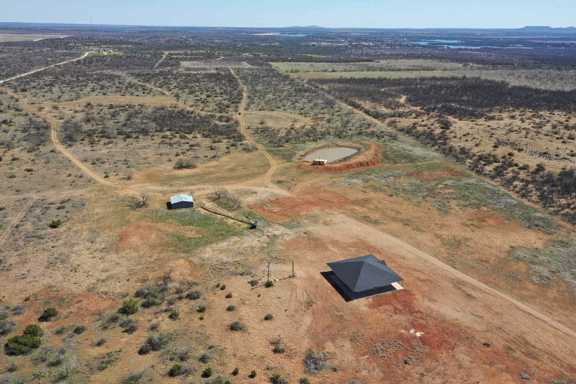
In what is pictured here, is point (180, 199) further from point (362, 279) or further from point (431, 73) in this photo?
point (431, 73)

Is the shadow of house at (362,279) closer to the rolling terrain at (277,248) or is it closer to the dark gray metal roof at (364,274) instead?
the dark gray metal roof at (364,274)

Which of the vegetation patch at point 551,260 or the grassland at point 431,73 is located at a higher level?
the grassland at point 431,73

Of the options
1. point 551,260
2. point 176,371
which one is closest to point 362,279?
point 176,371

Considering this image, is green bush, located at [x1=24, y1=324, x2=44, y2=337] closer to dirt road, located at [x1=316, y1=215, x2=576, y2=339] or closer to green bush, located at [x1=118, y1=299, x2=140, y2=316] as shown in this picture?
green bush, located at [x1=118, y1=299, x2=140, y2=316]

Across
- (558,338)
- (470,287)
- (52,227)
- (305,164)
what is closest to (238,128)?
(305,164)

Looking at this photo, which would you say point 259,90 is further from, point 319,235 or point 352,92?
point 319,235

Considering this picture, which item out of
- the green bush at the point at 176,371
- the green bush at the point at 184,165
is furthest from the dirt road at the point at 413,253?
the green bush at the point at 184,165
